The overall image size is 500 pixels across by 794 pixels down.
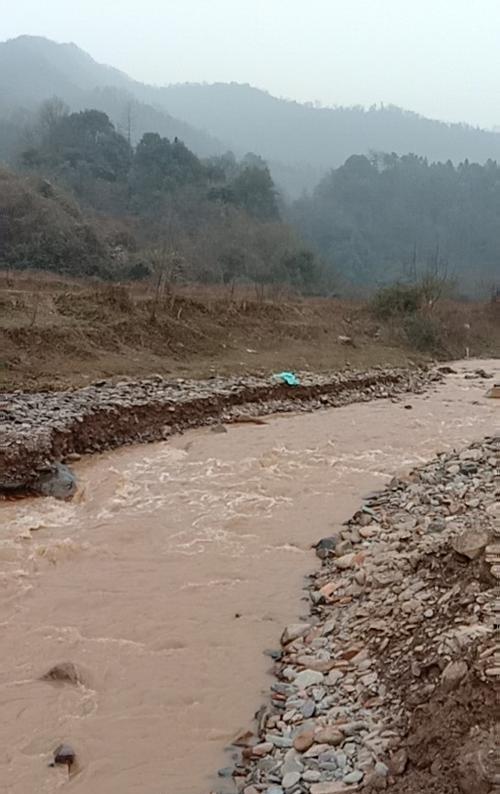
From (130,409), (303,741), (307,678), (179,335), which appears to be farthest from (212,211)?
(303,741)

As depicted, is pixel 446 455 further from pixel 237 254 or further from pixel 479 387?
pixel 237 254

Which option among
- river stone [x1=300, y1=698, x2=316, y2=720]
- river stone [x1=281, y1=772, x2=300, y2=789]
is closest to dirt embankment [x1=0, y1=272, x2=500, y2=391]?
river stone [x1=300, y1=698, x2=316, y2=720]

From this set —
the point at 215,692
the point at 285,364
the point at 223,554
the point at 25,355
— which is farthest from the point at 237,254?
the point at 215,692

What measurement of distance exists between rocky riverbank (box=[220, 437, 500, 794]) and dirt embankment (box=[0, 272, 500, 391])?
28.9 feet

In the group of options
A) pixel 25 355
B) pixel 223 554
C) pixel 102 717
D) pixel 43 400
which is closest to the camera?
pixel 102 717

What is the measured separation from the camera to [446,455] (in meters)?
10.7

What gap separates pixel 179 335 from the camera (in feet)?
62.9

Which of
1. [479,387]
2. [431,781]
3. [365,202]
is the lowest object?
[479,387]

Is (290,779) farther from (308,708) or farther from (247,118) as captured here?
(247,118)

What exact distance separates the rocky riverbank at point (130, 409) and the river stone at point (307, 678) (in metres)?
5.26

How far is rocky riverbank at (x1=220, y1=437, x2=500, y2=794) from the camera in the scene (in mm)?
3461

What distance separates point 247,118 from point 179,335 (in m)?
126

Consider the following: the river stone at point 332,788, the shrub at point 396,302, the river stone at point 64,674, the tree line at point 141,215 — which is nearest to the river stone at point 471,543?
the river stone at point 332,788

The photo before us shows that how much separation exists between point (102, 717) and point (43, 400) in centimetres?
789
